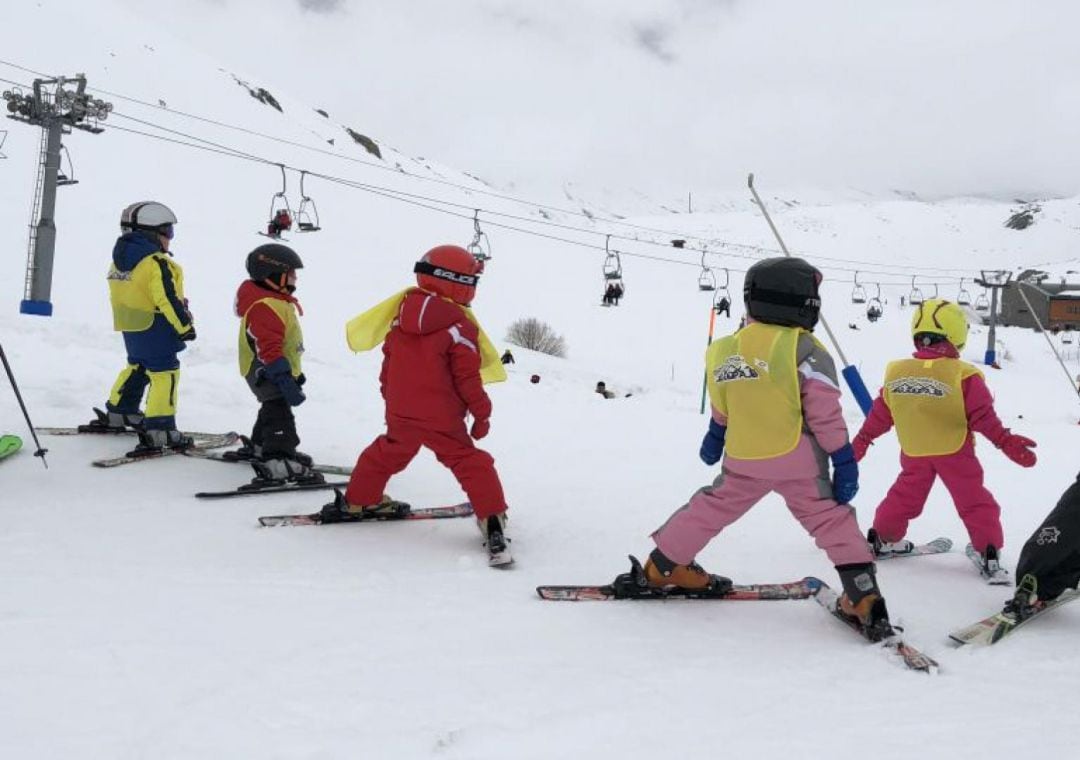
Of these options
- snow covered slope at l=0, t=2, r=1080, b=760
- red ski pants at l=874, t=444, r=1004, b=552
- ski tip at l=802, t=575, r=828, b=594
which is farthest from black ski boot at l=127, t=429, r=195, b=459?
red ski pants at l=874, t=444, r=1004, b=552

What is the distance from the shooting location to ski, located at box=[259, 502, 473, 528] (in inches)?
189

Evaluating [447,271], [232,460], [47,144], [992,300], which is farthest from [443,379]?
[992,300]

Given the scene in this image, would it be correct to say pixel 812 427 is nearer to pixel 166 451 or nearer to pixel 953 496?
pixel 953 496

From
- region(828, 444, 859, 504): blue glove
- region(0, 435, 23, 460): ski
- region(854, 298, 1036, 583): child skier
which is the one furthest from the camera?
region(0, 435, 23, 460): ski

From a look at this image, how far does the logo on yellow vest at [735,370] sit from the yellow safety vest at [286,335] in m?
3.18

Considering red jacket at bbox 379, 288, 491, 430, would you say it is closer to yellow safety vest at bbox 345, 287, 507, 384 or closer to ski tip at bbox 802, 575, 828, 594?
yellow safety vest at bbox 345, 287, 507, 384

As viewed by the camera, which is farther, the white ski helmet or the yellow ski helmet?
the white ski helmet

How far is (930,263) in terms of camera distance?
11312 cm

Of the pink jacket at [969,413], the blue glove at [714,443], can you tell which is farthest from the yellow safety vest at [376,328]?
the pink jacket at [969,413]

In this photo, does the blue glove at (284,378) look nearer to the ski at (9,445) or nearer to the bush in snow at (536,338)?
the ski at (9,445)

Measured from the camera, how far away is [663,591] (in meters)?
3.88

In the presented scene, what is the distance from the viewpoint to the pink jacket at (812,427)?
3.54 meters

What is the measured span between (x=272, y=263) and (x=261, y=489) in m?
1.63

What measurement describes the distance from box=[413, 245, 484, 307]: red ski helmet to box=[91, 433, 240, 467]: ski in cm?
317
